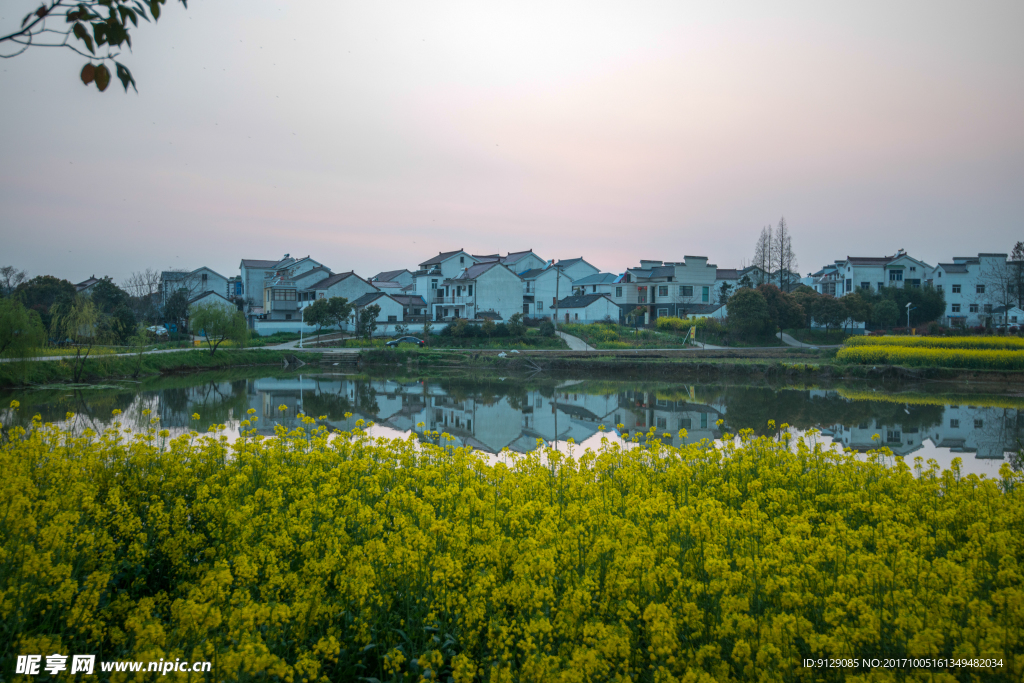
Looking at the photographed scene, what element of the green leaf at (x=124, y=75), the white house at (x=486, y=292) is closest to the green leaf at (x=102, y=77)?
the green leaf at (x=124, y=75)

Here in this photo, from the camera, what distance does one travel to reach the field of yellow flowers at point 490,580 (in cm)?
303

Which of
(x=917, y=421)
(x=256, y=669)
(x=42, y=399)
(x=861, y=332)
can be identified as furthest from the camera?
(x=861, y=332)

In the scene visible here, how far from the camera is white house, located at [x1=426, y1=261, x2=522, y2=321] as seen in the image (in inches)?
1998

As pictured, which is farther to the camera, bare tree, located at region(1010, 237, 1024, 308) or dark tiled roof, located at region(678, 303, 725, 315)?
dark tiled roof, located at region(678, 303, 725, 315)

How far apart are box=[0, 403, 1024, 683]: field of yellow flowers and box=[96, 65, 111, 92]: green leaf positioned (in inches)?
92.0

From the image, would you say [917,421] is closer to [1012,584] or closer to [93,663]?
[1012,584]

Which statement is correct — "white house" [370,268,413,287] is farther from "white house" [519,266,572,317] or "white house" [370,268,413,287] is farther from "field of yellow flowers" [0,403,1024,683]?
"field of yellow flowers" [0,403,1024,683]

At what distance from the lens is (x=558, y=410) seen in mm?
18703

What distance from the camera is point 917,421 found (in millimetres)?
16250

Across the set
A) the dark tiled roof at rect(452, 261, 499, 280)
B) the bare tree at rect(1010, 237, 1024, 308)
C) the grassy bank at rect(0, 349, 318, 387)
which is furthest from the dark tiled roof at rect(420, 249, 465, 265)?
the bare tree at rect(1010, 237, 1024, 308)

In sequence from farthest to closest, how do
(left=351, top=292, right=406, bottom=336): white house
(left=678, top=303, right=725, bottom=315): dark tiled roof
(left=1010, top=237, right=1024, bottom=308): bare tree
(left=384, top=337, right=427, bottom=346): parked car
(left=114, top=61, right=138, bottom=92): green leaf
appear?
(left=678, top=303, right=725, bottom=315): dark tiled roof, (left=351, top=292, right=406, bottom=336): white house, (left=1010, top=237, right=1024, bottom=308): bare tree, (left=384, top=337, right=427, bottom=346): parked car, (left=114, top=61, right=138, bottom=92): green leaf

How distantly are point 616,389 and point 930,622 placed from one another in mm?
22164

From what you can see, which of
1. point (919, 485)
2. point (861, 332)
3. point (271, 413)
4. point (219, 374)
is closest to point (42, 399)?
point (271, 413)

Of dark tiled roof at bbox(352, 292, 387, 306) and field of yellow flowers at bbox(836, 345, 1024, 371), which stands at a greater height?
dark tiled roof at bbox(352, 292, 387, 306)
